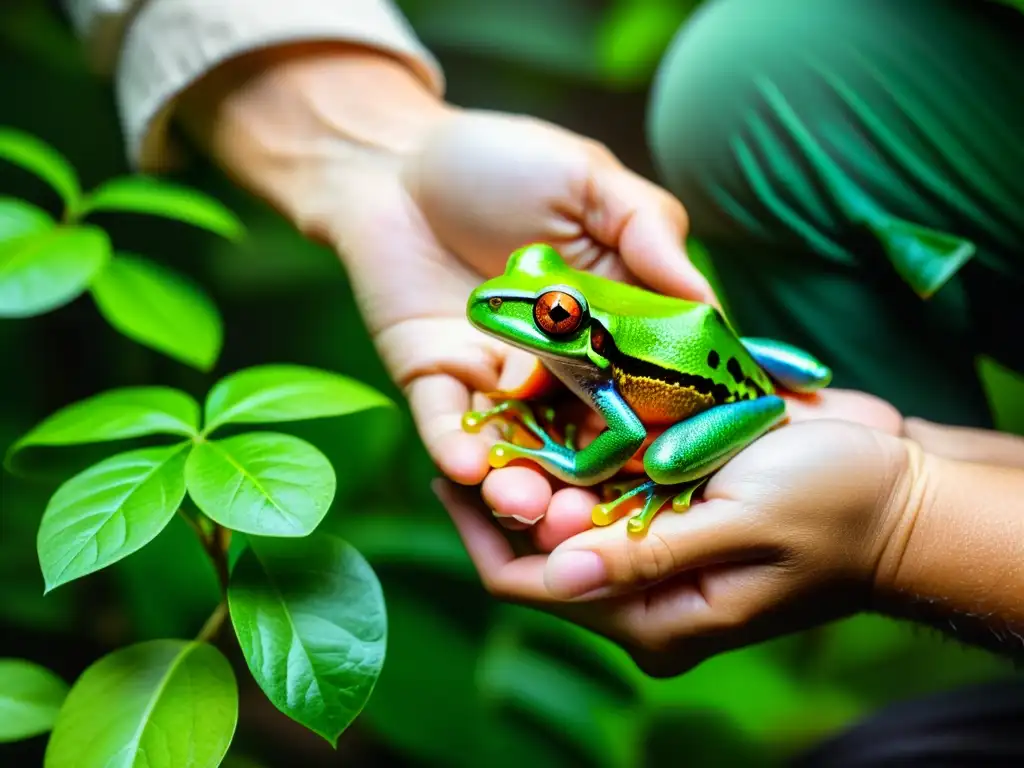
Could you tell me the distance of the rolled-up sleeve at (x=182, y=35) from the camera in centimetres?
122

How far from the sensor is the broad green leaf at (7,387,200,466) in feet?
2.58

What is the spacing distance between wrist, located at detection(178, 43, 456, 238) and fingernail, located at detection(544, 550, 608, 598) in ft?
2.37

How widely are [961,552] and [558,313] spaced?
463mm

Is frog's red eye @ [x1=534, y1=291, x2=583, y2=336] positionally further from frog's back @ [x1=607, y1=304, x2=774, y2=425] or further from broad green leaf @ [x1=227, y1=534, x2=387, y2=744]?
broad green leaf @ [x1=227, y1=534, x2=387, y2=744]

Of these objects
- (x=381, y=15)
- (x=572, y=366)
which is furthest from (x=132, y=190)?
(x=572, y=366)

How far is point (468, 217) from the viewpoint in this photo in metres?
1.09

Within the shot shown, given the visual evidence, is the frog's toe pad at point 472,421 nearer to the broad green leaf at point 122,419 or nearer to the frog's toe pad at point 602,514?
the frog's toe pad at point 602,514

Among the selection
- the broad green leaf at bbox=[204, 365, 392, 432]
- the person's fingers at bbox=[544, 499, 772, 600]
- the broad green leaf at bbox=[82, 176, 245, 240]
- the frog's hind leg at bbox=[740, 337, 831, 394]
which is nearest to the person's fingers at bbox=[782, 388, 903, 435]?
the frog's hind leg at bbox=[740, 337, 831, 394]

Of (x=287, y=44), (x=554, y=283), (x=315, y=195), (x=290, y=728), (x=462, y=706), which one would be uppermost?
(x=554, y=283)

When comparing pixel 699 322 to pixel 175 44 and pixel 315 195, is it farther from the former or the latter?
pixel 175 44

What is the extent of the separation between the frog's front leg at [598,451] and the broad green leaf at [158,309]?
0.40 metres

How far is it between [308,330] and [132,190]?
1.83 ft

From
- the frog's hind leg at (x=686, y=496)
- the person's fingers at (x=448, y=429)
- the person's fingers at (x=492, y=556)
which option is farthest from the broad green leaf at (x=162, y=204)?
the frog's hind leg at (x=686, y=496)

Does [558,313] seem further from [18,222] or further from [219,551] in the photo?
[18,222]
